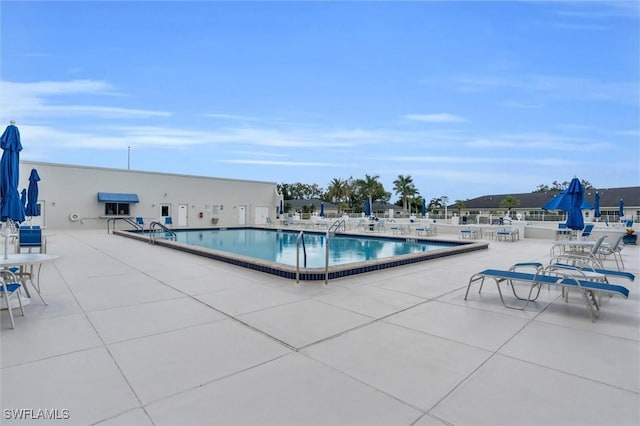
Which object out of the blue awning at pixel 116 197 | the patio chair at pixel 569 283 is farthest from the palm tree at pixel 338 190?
the patio chair at pixel 569 283

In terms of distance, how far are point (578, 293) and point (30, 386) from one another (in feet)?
22.0

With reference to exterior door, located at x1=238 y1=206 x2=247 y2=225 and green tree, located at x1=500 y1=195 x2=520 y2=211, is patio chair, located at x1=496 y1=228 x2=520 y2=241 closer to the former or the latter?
exterior door, located at x1=238 y1=206 x2=247 y2=225

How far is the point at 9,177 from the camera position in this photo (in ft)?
15.9

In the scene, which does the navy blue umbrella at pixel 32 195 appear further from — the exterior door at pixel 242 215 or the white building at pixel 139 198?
the exterior door at pixel 242 215

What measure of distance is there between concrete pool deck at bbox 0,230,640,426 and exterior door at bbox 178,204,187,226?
778 inches

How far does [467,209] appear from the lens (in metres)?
45.7

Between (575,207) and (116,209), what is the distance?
917 inches

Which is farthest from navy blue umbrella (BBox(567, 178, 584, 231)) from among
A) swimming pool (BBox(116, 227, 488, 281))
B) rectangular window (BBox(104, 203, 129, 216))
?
rectangular window (BBox(104, 203, 129, 216))

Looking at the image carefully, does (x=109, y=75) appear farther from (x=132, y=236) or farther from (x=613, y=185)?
(x=613, y=185)

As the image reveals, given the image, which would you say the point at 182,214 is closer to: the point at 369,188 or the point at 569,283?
the point at 569,283

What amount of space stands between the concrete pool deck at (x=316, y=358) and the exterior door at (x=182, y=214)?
1976 centimetres

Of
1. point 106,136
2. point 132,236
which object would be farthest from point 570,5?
point 106,136

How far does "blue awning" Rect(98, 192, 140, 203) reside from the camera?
2045cm

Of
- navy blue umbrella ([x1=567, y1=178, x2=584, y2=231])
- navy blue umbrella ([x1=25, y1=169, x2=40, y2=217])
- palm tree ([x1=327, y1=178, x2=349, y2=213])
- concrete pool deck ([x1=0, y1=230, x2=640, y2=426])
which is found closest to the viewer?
concrete pool deck ([x1=0, y1=230, x2=640, y2=426])
